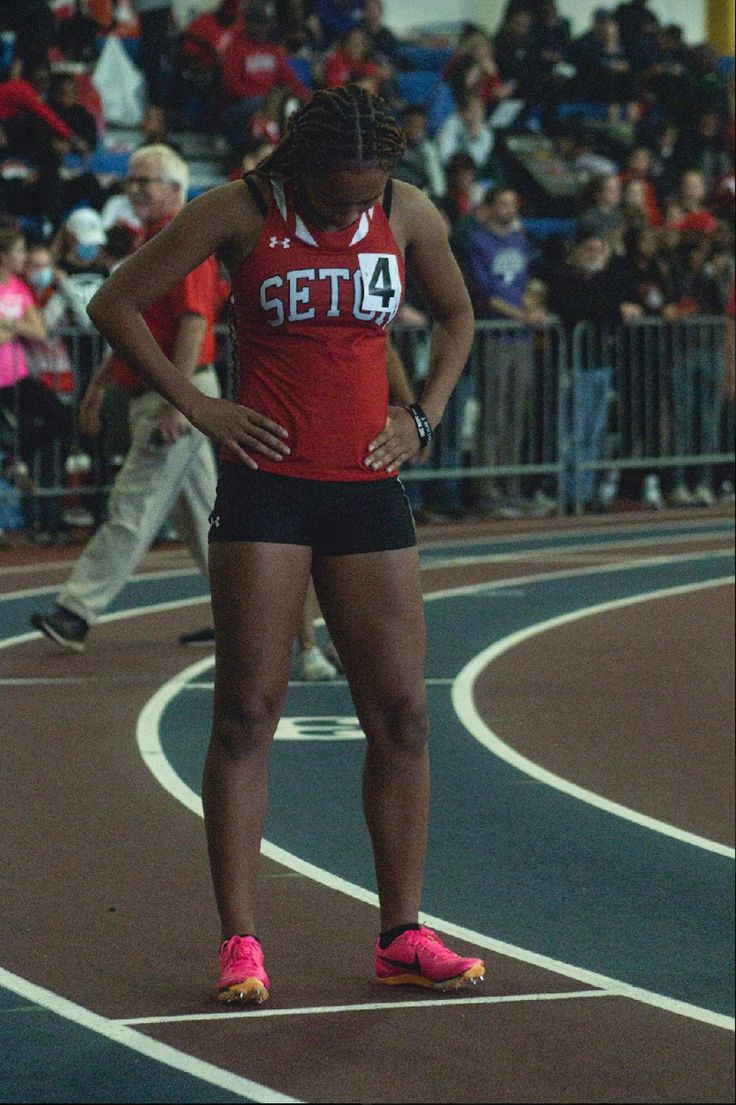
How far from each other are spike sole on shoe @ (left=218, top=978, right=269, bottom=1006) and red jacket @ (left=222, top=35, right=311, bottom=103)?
1664cm

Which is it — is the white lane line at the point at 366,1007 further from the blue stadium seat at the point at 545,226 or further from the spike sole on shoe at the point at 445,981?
the blue stadium seat at the point at 545,226

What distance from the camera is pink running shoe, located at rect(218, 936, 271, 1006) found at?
457 centimetres

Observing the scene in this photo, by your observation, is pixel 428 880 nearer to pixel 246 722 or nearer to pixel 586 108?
pixel 246 722

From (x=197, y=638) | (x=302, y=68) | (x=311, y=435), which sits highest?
(x=302, y=68)

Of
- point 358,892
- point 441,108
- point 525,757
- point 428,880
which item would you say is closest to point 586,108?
point 441,108

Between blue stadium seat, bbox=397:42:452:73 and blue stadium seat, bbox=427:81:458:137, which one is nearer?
blue stadium seat, bbox=427:81:458:137

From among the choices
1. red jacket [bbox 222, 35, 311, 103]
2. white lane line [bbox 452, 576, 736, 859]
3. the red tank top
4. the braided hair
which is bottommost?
white lane line [bbox 452, 576, 736, 859]

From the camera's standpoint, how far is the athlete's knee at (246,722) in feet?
14.9

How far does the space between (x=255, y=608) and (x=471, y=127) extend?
17656 millimetres

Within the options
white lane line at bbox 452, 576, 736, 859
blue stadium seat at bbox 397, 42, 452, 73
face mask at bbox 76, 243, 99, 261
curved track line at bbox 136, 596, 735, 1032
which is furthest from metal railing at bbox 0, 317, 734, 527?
blue stadium seat at bbox 397, 42, 452, 73

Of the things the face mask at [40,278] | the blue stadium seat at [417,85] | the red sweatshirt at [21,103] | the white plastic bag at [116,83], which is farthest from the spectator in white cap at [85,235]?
the blue stadium seat at [417,85]

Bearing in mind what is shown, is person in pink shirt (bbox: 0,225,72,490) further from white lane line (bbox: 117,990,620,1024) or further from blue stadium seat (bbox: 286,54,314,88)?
white lane line (bbox: 117,990,620,1024)

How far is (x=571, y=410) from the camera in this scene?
17312 millimetres

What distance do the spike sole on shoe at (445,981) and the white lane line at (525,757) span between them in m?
2.64
